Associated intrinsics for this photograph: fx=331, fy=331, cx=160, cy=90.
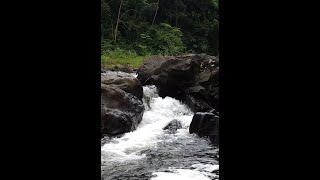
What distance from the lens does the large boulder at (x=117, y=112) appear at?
9656 millimetres

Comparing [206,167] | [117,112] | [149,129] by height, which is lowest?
[149,129]

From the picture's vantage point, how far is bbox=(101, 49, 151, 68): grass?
66.4ft

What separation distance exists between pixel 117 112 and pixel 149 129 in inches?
52.8

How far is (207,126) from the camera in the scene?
9539mm

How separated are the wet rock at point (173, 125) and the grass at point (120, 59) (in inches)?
352

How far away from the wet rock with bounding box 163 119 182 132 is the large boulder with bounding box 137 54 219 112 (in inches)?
88.7

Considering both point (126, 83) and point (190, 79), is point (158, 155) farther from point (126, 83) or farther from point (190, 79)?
point (190, 79)

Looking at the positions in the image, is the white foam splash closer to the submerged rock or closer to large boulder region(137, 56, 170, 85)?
the submerged rock

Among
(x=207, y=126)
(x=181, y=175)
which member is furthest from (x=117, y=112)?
(x=181, y=175)

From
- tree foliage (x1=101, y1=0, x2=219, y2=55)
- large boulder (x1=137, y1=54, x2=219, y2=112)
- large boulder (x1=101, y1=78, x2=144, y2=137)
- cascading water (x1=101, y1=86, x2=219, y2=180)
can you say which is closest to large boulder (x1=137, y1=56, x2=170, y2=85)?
large boulder (x1=137, y1=54, x2=219, y2=112)
